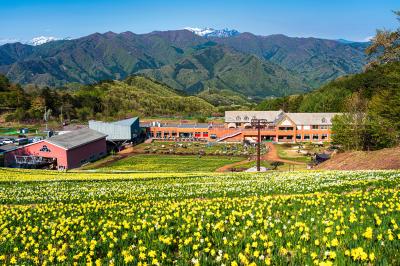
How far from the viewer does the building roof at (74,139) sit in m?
77.7

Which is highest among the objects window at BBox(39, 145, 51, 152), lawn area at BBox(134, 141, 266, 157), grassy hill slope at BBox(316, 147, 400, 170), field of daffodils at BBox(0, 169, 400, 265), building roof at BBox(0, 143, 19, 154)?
field of daffodils at BBox(0, 169, 400, 265)

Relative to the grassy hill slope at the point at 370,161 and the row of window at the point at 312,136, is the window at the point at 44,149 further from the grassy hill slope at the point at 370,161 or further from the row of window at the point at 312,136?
the row of window at the point at 312,136

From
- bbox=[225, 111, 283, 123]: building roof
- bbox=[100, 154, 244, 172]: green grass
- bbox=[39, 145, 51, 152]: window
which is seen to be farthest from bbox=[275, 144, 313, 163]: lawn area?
bbox=[39, 145, 51, 152]: window

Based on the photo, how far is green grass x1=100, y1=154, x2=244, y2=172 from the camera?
237 ft

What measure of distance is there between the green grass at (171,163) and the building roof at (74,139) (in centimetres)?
1015

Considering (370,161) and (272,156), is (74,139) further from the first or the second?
(370,161)

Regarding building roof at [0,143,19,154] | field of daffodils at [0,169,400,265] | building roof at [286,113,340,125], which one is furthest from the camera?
building roof at [286,113,340,125]

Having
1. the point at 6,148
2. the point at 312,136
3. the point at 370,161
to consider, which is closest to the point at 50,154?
the point at 6,148

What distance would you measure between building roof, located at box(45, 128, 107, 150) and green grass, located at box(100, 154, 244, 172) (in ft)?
33.3

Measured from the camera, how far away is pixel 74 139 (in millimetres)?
84375

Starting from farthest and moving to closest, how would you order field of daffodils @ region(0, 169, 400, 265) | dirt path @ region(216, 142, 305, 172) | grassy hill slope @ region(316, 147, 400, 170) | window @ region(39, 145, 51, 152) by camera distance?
window @ region(39, 145, 51, 152), dirt path @ region(216, 142, 305, 172), grassy hill slope @ region(316, 147, 400, 170), field of daffodils @ region(0, 169, 400, 265)

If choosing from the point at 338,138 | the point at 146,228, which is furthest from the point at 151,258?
the point at 338,138

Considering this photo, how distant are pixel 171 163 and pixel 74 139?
25901 millimetres

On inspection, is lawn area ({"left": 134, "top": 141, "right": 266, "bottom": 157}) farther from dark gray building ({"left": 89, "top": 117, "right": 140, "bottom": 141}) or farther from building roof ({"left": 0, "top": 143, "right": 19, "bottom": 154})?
building roof ({"left": 0, "top": 143, "right": 19, "bottom": 154})
